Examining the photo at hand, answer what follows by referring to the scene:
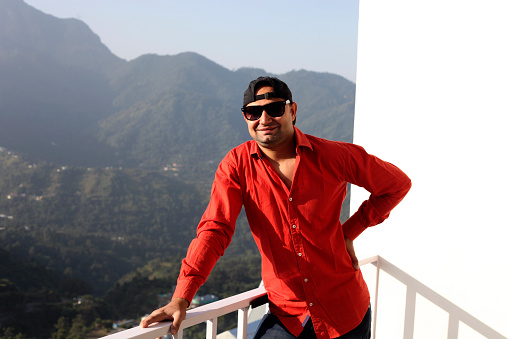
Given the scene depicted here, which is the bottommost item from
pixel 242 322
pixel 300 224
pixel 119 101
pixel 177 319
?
pixel 119 101

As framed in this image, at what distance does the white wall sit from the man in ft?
2.43

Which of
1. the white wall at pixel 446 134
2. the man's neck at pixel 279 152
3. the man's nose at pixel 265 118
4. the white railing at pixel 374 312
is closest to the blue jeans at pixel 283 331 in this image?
the white railing at pixel 374 312

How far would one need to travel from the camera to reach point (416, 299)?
218 cm

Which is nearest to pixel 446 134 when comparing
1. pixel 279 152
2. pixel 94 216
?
pixel 279 152

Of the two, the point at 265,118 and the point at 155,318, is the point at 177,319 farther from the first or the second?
the point at 265,118

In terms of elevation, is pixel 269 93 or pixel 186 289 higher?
pixel 269 93

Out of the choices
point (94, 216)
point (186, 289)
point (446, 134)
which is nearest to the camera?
point (186, 289)

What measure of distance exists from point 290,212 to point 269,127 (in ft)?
0.86

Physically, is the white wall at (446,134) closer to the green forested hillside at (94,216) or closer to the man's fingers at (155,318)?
Answer: the man's fingers at (155,318)

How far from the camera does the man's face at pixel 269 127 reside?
4.40 feet

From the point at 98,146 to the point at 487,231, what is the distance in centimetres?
5229

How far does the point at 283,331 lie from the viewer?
1395 millimetres

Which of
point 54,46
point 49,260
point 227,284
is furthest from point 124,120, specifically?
point 227,284

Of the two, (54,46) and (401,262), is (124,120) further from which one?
(401,262)
